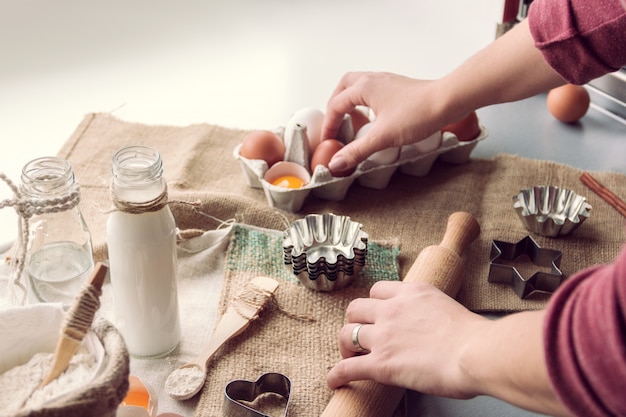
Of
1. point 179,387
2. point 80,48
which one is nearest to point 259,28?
point 80,48

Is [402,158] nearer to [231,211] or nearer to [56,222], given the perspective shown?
[231,211]

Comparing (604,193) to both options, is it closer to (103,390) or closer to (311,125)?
(311,125)

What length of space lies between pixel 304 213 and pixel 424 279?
0.28 meters

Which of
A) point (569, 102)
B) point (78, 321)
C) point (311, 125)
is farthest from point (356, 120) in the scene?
point (78, 321)

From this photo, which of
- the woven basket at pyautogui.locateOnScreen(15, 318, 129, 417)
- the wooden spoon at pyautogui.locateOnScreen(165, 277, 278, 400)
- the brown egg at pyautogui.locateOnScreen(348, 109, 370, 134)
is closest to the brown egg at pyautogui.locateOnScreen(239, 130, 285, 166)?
the brown egg at pyautogui.locateOnScreen(348, 109, 370, 134)

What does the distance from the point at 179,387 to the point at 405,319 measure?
277 mm

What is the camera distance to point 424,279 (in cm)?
96

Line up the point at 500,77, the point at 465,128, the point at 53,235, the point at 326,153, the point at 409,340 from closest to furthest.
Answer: the point at 409,340 → the point at 53,235 → the point at 500,77 → the point at 326,153 → the point at 465,128

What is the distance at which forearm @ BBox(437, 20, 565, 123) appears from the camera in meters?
1.05

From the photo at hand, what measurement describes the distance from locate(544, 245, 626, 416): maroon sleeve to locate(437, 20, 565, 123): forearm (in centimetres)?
57

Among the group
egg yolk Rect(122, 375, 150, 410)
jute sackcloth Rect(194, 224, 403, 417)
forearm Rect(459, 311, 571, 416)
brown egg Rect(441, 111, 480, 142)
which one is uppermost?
forearm Rect(459, 311, 571, 416)

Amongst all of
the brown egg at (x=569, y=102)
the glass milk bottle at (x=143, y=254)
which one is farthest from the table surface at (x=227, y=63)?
the glass milk bottle at (x=143, y=254)

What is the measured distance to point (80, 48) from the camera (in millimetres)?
1688

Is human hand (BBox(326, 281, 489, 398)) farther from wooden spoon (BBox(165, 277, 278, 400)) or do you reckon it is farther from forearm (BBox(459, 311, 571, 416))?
wooden spoon (BBox(165, 277, 278, 400))
